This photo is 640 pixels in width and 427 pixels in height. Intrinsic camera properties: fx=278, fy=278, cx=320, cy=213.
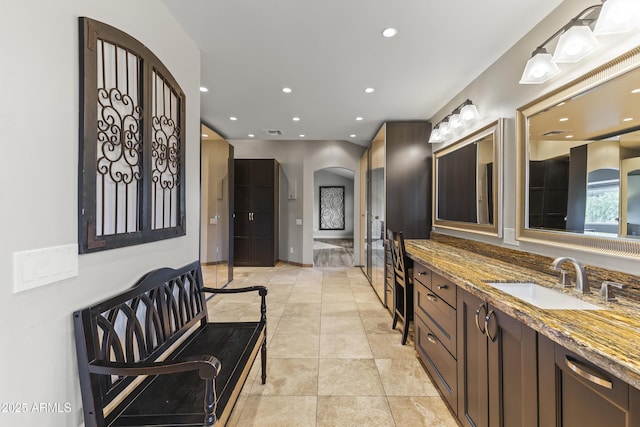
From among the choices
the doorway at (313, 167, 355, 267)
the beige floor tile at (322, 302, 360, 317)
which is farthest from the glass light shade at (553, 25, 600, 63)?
the doorway at (313, 167, 355, 267)

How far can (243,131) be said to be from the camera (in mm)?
4711

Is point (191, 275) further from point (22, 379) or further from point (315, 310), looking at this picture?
point (315, 310)

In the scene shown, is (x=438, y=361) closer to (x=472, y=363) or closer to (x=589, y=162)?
(x=472, y=363)

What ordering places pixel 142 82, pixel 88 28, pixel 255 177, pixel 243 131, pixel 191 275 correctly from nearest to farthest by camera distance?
pixel 88 28 < pixel 142 82 < pixel 191 275 < pixel 243 131 < pixel 255 177

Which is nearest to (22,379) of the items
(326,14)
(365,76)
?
(326,14)

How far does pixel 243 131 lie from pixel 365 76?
268 centimetres

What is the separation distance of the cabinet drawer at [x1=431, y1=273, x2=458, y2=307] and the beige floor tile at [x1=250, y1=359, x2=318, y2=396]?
3.75 ft

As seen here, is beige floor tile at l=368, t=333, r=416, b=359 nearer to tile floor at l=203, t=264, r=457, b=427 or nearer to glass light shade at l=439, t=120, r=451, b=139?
tile floor at l=203, t=264, r=457, b=427

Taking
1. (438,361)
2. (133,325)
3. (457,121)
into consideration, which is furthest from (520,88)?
(133,325)

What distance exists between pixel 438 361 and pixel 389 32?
2.36 metres

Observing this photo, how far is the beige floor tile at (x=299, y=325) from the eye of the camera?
3031mm

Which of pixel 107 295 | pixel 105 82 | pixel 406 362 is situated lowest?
pixel 406 362

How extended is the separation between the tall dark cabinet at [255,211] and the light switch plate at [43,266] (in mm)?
5146

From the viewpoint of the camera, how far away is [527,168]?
1927 mm
